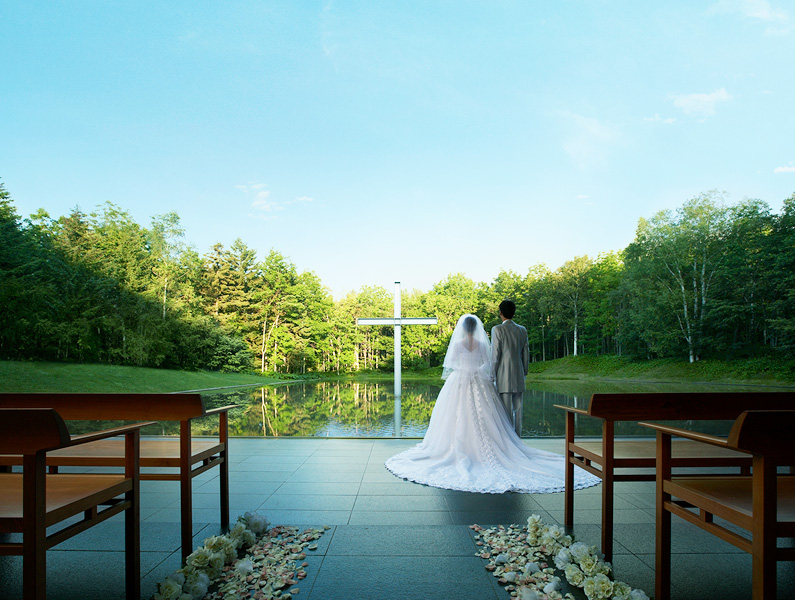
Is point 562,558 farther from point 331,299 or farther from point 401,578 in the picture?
point 331,299

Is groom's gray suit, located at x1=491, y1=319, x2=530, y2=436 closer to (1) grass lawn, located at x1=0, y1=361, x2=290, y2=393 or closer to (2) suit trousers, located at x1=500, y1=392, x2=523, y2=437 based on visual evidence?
(2) suit trousers, located at x1=500, y1=392, x2=523, y2=437

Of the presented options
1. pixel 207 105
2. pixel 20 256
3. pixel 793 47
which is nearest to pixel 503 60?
pixel 793 47

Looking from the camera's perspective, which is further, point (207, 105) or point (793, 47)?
point (207, 105)

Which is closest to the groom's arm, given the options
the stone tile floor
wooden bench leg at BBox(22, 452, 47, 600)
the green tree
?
the stone tile floor

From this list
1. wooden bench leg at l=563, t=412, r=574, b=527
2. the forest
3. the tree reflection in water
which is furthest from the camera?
the forest

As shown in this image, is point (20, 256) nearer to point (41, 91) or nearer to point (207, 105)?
point (41, 91)

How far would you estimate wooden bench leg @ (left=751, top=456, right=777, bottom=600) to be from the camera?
1.39 meters

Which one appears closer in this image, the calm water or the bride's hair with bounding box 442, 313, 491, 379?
the bride's hair with bounding box 442, 313, 491, 379

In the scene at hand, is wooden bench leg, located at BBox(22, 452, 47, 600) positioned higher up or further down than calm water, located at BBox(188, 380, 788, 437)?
higher up

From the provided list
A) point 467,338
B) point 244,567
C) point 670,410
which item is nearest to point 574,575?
point 670,410

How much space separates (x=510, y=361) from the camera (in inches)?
185

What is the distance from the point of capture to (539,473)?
4074 mm

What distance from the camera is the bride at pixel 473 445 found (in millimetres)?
3962

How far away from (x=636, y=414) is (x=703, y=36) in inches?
1013
